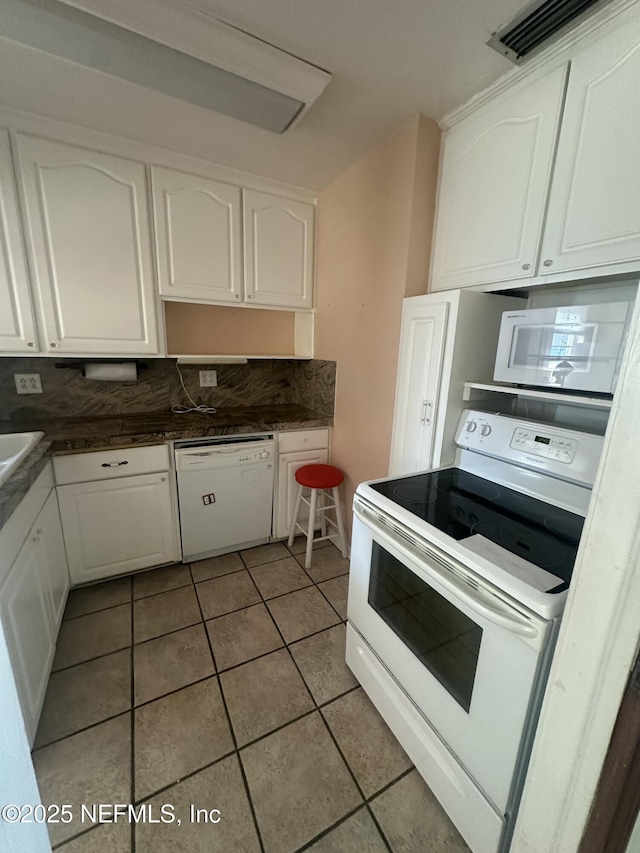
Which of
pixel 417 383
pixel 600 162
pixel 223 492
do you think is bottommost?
pixel 223 492

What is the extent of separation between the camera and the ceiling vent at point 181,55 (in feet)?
3.38

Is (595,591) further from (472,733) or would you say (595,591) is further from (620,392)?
(472,733)

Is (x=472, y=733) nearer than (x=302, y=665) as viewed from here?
Yes

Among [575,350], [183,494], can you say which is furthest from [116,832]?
[575,350]

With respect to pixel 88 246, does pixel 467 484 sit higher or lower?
lower

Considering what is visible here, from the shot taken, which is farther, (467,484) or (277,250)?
(277,250)

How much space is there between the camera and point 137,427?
198cm

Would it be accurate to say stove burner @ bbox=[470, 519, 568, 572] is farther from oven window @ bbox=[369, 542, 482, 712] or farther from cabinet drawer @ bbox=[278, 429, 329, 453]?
cabinet drawer @ bbox=[278, 429, 329, 453]

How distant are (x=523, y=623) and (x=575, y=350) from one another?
0.86 m

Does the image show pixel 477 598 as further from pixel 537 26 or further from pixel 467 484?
pixel 537 26

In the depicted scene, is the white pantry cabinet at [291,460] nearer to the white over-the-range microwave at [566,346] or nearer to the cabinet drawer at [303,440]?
the cabinet drawer at [303,440]

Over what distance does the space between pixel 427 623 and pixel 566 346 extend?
1019mm

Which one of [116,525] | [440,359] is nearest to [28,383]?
[116,525]

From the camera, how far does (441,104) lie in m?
1.43
